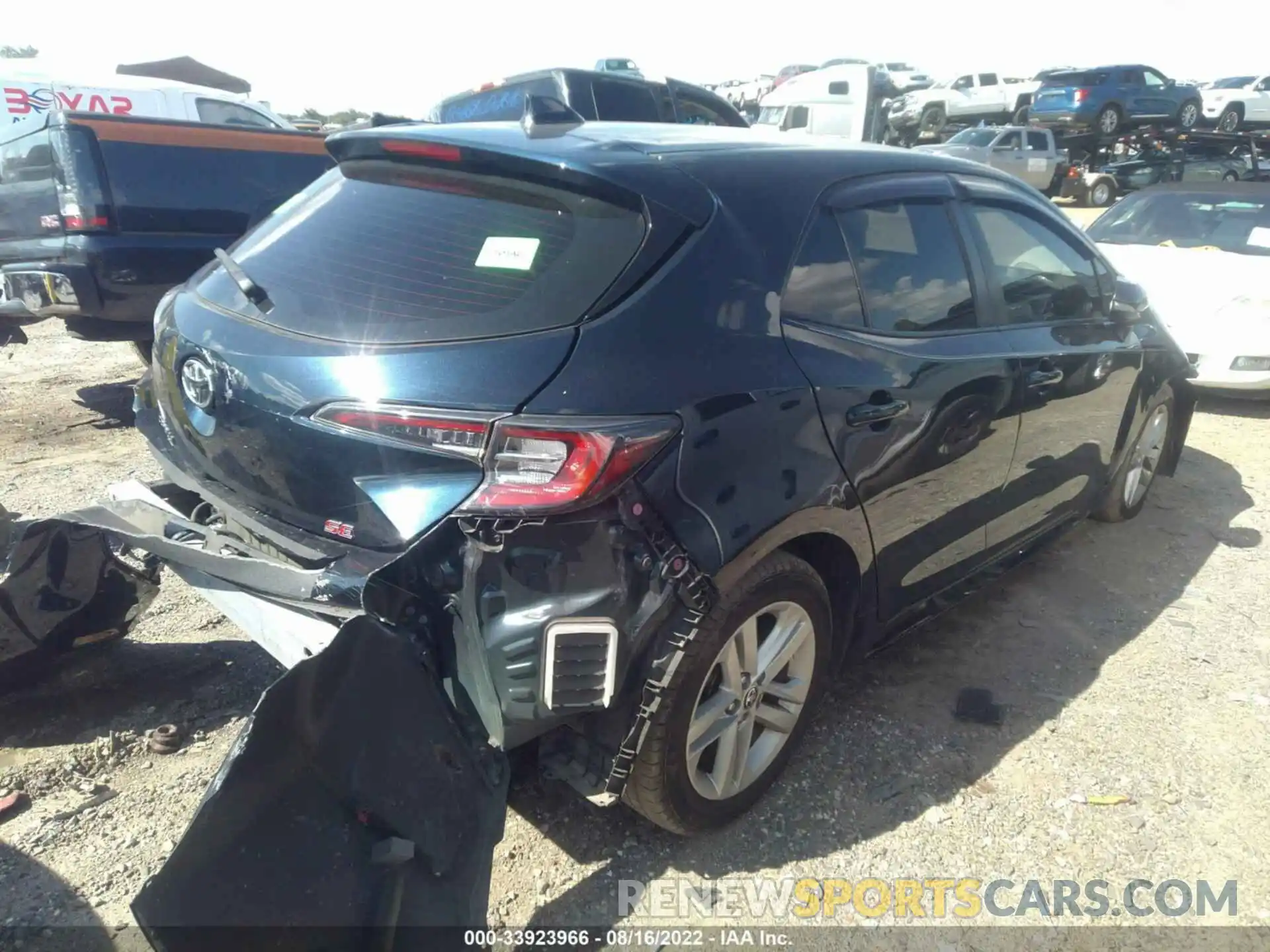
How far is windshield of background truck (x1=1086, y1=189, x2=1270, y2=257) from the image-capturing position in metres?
7.43

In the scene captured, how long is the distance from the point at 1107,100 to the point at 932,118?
5104mm

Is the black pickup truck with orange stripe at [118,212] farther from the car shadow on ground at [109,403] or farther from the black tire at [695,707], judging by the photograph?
the black tire at [695,707]

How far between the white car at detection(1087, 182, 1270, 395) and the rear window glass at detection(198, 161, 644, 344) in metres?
4.97

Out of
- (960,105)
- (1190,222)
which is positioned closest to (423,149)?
(1190,222)

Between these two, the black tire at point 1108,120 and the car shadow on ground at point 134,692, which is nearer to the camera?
the car shadow on ground at point 134,692

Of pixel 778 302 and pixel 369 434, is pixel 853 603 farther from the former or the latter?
pixel 369 434

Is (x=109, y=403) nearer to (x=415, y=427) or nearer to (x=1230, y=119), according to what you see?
(x=415, y=427)

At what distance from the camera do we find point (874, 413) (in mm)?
2633

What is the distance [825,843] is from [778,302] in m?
1.53

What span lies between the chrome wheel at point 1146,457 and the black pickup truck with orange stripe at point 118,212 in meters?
5.08

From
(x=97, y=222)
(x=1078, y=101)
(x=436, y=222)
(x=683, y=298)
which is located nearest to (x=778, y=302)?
(x=683, y=298)

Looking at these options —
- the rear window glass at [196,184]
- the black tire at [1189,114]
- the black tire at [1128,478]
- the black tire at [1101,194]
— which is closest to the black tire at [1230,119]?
the black tire at [1189,114]

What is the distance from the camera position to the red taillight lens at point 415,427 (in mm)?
2002

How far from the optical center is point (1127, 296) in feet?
13.5
